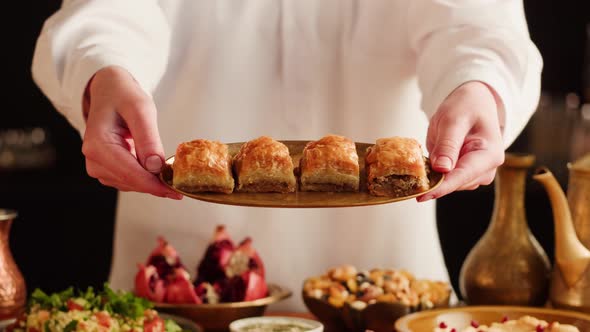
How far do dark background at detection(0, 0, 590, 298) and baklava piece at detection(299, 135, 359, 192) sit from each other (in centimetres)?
286

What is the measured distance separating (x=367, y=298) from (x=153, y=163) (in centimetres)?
57

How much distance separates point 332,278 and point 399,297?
172 mm

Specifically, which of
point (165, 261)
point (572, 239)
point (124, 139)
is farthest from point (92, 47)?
point (572, 239)

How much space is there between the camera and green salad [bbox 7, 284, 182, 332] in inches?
65.1

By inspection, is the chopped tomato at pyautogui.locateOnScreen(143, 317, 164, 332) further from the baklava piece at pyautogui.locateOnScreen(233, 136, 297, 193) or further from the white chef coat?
the white chef coat

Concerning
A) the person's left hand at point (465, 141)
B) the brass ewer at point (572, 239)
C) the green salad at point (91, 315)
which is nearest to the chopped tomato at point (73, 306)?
the green salad at point (91, 315)

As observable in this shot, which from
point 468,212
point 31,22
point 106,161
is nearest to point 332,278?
point 106,161

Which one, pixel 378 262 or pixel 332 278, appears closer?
pixel 332 278

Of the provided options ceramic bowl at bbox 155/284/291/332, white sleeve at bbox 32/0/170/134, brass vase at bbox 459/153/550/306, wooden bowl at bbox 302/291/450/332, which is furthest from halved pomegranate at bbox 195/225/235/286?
brass vase at bbox 459/153/550/306

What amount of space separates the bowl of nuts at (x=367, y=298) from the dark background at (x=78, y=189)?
2.43 meters

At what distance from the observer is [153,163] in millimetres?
1439

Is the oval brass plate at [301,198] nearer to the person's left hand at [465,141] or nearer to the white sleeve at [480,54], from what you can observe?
the person's left hand at [465,141]

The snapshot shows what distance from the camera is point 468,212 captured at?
4.34 meters

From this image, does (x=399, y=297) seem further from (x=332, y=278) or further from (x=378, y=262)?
(x=378, y=262)
